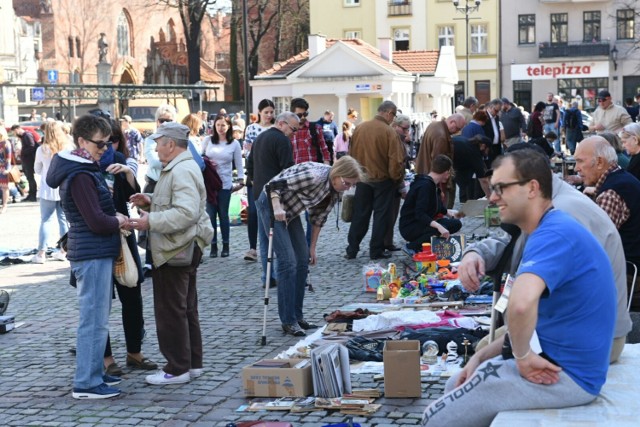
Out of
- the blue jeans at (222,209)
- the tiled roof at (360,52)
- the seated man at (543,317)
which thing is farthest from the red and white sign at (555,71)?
the seated man at (543,317)

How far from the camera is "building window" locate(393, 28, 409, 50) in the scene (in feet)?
219

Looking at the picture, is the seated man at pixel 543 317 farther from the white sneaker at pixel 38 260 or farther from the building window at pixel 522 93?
the building window at pixel 522 93

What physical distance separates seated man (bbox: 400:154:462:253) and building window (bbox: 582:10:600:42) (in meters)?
54.7

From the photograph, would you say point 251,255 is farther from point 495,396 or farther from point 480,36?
point 480,36

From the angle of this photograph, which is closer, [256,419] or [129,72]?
[256,419]

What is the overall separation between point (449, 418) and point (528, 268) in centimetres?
86

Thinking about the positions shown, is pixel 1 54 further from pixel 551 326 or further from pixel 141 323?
pixel 551 326

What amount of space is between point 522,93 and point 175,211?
59851 mm

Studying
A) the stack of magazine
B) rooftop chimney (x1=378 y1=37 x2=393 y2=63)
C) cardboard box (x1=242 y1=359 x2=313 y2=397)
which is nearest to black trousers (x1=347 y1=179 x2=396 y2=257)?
cardboard box (x1=242 y1=359 x2=313 y2=397)

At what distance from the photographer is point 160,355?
8.91 m

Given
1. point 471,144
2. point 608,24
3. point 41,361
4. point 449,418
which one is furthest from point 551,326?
point 608,24

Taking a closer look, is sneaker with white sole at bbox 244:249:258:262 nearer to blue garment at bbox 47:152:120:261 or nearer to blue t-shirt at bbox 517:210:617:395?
blue garment at bbox 47:152:120:261

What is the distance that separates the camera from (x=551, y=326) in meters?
4.63

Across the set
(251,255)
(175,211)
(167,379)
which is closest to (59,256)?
(251,255)
